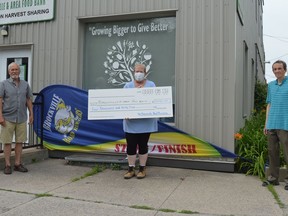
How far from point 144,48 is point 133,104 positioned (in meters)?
1.63

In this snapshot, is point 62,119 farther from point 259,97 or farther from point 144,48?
point 259,97

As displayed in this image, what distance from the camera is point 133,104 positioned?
5.59 m

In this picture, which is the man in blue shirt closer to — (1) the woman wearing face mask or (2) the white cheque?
(2) the white cheque

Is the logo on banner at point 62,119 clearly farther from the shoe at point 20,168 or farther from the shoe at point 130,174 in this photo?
the shoe at point 130,174

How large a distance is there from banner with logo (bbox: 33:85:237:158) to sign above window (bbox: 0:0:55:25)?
1581mm

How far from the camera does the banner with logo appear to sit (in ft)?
20.3

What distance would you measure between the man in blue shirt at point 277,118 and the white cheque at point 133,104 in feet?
4.87

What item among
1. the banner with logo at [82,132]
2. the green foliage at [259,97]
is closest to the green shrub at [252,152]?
the banner with logo at [82,132]

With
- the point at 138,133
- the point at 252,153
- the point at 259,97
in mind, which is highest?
the point at 259,97

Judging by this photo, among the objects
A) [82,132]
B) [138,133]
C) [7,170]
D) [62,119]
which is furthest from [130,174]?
[62,119]

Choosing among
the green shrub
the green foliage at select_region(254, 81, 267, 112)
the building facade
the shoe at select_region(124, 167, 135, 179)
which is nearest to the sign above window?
the building facade

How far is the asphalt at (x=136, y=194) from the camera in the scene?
407 centimetres

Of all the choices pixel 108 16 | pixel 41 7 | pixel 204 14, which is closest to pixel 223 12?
pixel 204 14

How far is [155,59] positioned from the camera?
22.0 feet
